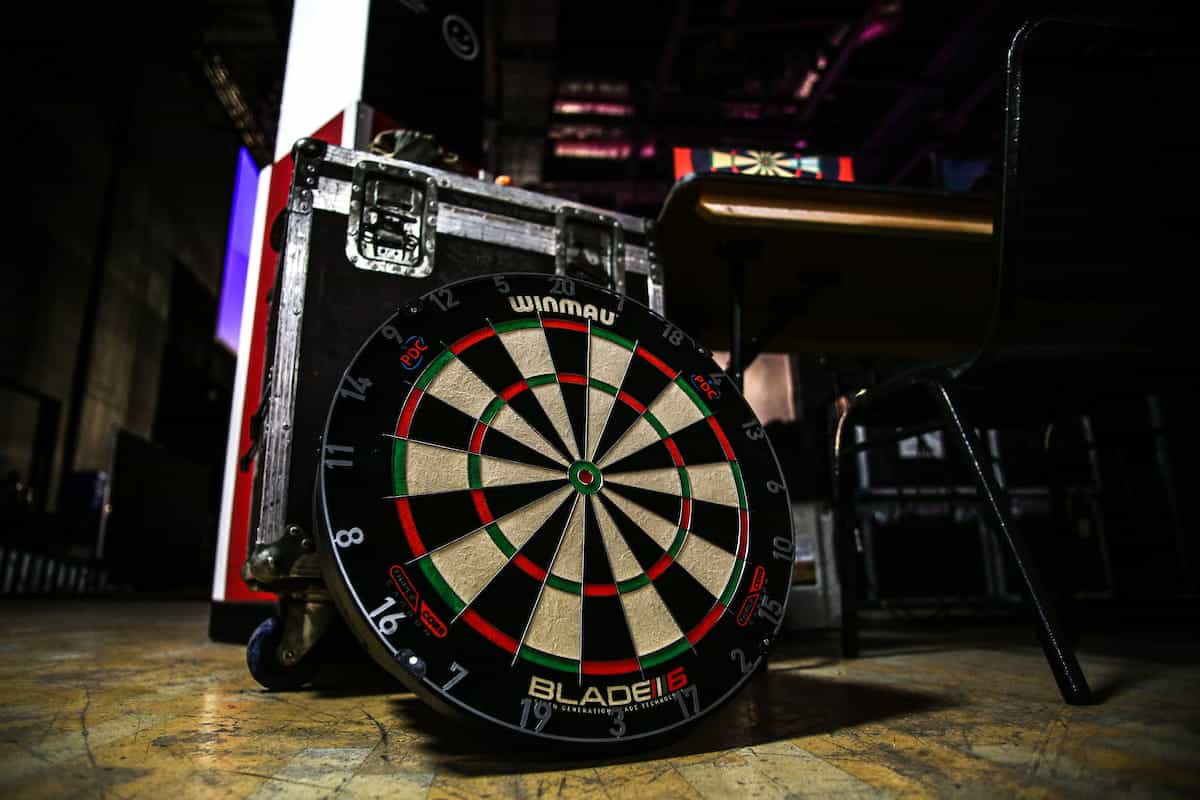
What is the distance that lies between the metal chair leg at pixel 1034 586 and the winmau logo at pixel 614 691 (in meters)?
0.57

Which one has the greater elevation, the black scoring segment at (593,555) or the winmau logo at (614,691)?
the black scoring segment at (593,555)

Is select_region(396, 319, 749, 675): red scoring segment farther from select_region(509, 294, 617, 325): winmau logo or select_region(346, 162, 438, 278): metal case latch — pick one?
select_region(346, 162, 438, 278): metal case latch

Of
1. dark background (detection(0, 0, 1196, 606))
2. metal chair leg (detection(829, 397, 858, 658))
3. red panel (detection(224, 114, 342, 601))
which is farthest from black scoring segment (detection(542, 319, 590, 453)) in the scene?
dark background (detection(0, 0, 1196, 606))

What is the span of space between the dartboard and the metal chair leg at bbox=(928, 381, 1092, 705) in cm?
37

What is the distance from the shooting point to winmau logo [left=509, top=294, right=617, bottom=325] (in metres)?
0.78

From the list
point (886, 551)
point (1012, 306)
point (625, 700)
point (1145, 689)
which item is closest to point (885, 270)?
point (1012, 306)

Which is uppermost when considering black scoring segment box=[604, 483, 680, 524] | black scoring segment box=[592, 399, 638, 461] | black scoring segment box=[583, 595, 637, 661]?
black scoring segment box=[592, 399, 638, 461]

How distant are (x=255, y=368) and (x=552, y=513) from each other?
60.7 inches

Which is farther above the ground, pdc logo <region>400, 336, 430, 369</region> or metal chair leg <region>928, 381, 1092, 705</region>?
pdc logo <region>400, 336, 430, 369</region>

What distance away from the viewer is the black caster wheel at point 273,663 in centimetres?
100

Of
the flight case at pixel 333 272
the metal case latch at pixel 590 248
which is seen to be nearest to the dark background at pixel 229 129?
the metal case latch at pixel 590 248

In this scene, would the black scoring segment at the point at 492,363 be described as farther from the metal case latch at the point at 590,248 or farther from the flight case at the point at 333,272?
the metal case latch at the point at 590,248

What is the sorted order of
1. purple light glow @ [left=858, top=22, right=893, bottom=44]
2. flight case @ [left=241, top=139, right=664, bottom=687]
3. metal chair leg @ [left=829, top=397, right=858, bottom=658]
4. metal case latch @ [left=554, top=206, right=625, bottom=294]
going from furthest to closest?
purple light glow @ [left=858, top=22, right=893, bottom=44] < metal chair leg @ [left=829, top=397, right=858, bottom=658] < metal case latch @ [left=554, top=206, right=625, bottom=294] < flight case @ [left=241, top=139, right=664, bottom=687]

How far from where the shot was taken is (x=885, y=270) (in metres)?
1.44
